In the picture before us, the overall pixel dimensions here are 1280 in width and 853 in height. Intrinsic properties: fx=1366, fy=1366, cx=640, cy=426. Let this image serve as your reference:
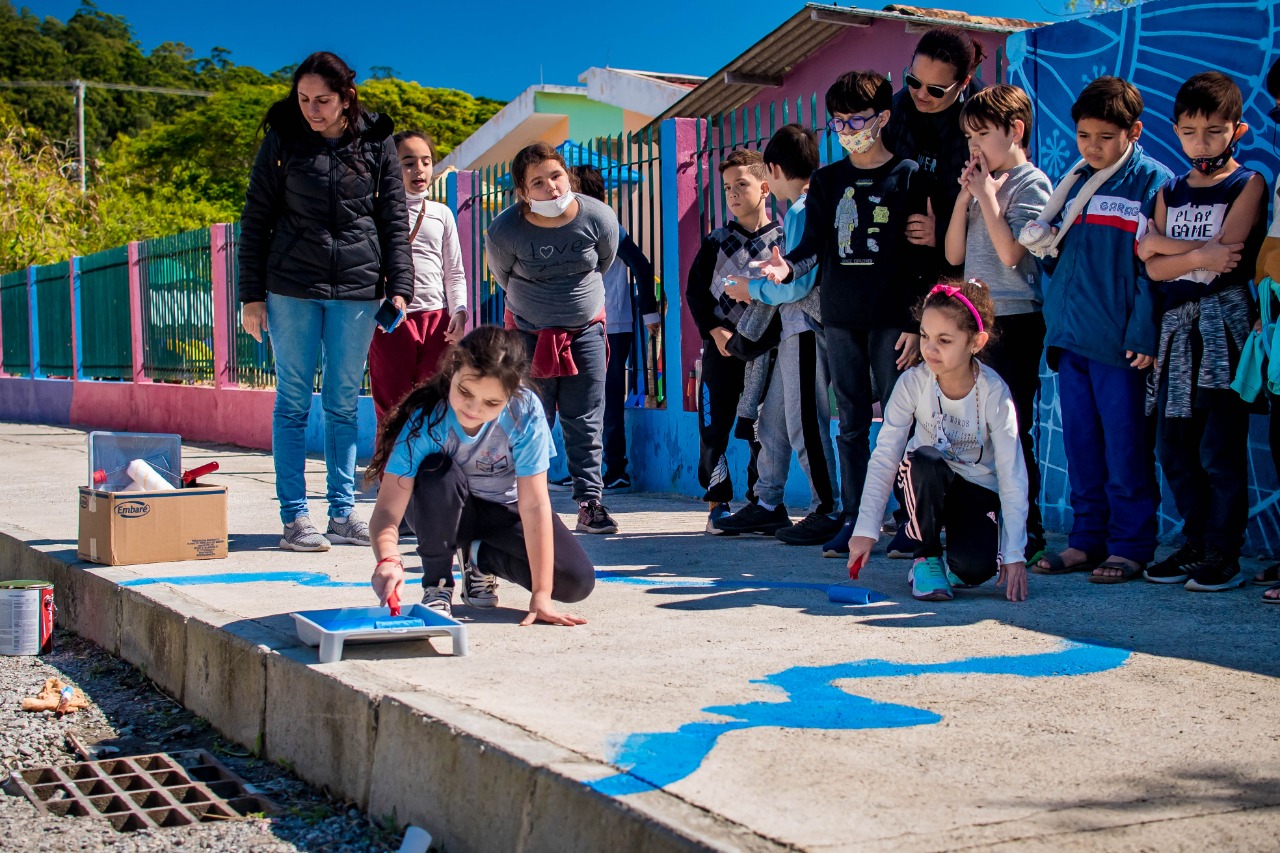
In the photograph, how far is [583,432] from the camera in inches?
281

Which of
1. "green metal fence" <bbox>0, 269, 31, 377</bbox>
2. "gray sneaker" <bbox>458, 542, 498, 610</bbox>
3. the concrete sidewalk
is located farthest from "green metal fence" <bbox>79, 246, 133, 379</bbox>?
"gray sneaker" <bbox>458, 542, 498, 610</bbox>

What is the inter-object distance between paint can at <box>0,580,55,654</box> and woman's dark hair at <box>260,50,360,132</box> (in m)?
2.26

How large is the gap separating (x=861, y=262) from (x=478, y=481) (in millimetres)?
2210

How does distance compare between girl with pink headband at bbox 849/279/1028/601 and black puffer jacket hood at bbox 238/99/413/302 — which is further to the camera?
black puffer jacket hood at bbox 238/99/413/302

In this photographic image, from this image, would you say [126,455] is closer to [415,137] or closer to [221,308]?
[415,137]

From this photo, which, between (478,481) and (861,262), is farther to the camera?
(861,262)

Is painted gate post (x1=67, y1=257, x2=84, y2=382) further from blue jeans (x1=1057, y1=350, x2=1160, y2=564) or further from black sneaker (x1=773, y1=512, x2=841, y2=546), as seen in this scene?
blue jeans (x1=1057, y1=350, x2=1160, y2=564)

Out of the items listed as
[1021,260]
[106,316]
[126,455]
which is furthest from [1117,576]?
[106,316]

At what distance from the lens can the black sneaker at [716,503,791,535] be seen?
678 cm

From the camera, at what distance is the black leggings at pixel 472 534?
4.47 m

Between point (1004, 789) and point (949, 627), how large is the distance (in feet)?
5.71

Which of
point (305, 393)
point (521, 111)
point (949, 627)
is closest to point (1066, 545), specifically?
point (949, 627)

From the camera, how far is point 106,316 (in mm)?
17531

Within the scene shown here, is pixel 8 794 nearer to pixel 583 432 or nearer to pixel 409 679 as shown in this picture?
pixel 409 679
